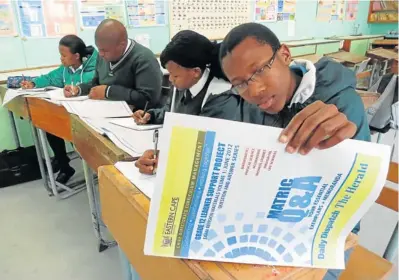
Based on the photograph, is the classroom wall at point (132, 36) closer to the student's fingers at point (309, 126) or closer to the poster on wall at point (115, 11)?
the poster on wall at point (115, 11)

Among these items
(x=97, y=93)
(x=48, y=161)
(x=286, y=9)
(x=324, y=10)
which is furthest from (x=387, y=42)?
(x=48, y=161)

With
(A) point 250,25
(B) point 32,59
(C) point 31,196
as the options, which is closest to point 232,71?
(A) point 250,25

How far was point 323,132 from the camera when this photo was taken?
1.60 feet

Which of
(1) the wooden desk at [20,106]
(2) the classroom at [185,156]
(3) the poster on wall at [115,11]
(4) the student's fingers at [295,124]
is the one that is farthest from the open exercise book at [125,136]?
(3) the poster on wall at [115,11]

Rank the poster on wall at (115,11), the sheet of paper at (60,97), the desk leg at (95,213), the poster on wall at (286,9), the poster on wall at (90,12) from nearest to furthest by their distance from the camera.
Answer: the desk leg at (95,213), the sheet of paper at (60,97), the poster on wall at (90,12), the poster on wall at (115,11), the poster on wall at (286,9)

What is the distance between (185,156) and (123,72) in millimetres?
1650

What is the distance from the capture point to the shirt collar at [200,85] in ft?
4.10

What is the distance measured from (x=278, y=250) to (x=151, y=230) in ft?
0.71

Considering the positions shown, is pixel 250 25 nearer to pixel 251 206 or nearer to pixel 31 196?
pixel 251 206

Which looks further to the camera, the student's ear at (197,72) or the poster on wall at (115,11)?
the poster on wall at (115,11)

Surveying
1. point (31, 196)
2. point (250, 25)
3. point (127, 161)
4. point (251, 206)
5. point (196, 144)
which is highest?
point (250, 25)

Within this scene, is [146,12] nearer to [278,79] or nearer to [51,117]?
[51,117]

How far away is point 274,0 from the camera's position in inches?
161

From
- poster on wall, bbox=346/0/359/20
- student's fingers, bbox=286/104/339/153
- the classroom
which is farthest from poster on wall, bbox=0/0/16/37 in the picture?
poster on wall, bbox=346/0/359/20
